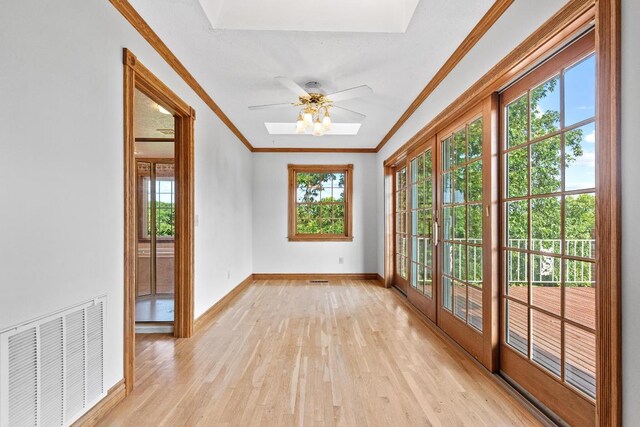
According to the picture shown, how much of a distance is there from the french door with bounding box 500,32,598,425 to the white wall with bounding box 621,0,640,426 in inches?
7.1

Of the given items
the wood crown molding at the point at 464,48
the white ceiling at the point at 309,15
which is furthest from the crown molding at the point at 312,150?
the white ceiling at the point at 309,15

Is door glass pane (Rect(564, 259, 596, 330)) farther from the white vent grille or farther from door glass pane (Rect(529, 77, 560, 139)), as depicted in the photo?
the white vent grille

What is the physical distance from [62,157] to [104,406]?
1.45 metres

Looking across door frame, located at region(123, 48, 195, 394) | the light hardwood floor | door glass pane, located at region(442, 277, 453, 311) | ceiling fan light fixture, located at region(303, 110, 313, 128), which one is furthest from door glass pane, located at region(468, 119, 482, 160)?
door frame, located at region(123, 48, 195, 394)

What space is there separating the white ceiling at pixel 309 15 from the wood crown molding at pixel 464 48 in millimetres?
513

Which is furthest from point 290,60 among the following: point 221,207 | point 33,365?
point 33,365

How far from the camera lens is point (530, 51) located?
1859 millimetres

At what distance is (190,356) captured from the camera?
2.81 meters

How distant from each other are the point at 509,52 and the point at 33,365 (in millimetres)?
3021

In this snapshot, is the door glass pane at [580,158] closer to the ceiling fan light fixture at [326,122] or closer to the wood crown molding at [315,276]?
the ceiling fan light fixture at [326,122]

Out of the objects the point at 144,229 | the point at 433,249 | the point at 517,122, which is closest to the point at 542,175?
the point at 517,122

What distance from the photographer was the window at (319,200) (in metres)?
6.56

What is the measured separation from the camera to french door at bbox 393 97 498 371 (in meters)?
2.42

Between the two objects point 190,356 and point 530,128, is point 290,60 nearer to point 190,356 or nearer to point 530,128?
point 530,128
